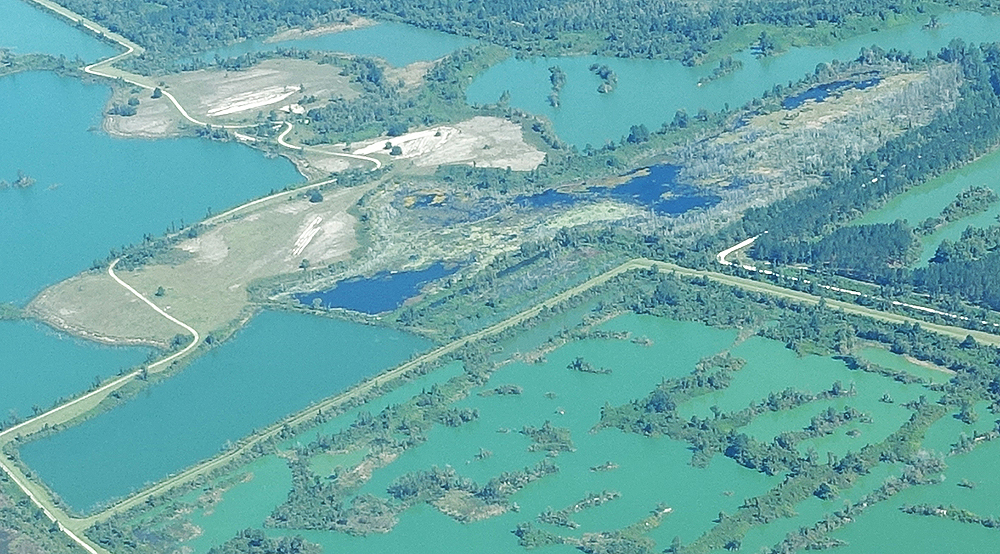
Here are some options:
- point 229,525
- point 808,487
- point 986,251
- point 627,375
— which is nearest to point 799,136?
point 986,251

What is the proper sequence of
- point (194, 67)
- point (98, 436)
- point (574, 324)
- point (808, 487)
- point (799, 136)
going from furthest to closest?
1. point (194, 67)
2. point (799, 136)
3. point (574, 324)
4. point (98, 436)
5. point (808, 487)

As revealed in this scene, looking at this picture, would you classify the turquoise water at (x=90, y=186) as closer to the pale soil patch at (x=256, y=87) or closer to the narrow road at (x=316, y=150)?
the narrow road at (x=316, y=150)

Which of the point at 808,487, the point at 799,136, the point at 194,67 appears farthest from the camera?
the point at 194,67

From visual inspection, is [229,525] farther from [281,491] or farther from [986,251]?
[986,251]

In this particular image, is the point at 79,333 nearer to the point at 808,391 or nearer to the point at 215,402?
the point at 215,402

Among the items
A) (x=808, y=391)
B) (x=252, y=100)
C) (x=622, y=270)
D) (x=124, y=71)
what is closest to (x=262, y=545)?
(x=808, y=391)

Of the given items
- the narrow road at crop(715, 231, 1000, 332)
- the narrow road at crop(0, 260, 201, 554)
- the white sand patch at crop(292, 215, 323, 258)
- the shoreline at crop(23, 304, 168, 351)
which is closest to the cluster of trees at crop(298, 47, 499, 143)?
the white sand patch at crop(292, 215, 323, 258)

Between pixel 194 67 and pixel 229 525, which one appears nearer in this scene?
pixel 229 525
